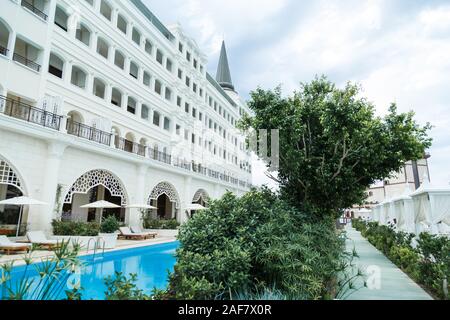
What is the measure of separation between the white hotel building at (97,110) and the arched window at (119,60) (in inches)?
3.2

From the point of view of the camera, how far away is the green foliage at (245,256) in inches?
152

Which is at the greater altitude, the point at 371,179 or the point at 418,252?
the point at 371,179

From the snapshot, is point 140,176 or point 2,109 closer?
point 2,109

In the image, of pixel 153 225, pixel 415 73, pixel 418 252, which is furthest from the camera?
pixel 153 225

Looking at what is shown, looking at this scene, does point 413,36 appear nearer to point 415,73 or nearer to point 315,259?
point 415,73

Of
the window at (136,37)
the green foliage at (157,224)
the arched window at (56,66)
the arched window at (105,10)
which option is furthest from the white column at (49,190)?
the window at (136,37)

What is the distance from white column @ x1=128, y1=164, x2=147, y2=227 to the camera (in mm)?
17297

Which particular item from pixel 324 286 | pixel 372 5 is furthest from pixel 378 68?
pixel 324 286

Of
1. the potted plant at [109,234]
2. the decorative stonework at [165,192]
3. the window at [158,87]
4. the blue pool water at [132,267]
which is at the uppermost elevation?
the window at [158,87]

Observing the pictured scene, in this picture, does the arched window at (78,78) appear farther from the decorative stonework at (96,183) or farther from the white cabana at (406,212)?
the white cabana at (406,212)

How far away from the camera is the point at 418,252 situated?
6.80 metres

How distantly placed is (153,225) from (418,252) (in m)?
15.5

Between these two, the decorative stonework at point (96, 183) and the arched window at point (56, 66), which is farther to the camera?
the arched window at point (56, 66)

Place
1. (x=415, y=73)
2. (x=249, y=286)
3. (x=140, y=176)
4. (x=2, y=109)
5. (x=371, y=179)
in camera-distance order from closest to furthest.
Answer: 1. (x=249, y=286)
2. (x=415, y=73)
3. (x=371, y=179)
4. (x=2, y=109)
5. (x=140, y=176)
